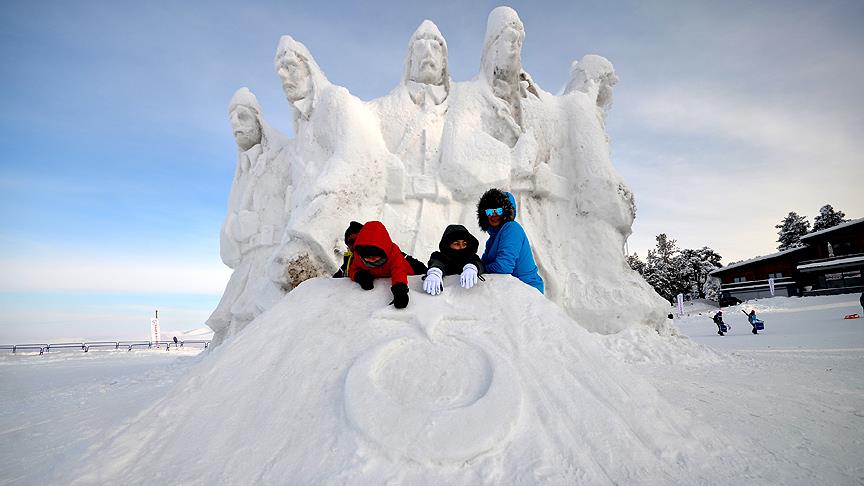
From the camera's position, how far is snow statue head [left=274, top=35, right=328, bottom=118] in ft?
23.3

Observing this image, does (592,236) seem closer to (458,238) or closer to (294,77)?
(458,238)

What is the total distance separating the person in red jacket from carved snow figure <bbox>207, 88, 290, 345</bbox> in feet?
15.2

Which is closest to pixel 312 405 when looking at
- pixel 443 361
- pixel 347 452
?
pixel 347 452

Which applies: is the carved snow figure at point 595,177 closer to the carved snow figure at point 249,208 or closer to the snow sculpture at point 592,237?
the snow sculpture at point 592,237

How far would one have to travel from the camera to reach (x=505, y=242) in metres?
3.35

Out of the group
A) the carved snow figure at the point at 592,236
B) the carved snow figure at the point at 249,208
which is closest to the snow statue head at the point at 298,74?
the carved snow figure at the point at 249,208

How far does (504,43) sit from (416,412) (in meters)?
6.41

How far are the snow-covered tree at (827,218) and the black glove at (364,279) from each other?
129ft

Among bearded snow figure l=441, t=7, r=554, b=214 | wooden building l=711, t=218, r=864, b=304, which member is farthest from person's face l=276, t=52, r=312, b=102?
wooden building l=711, t=218, r=864, b=304

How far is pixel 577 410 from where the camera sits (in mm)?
2156

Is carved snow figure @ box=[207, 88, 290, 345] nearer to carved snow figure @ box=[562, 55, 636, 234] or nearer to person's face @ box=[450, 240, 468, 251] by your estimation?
person's face @ box=[450, 240, 468, 251]

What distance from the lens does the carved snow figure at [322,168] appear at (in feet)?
17.9

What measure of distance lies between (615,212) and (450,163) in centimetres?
292

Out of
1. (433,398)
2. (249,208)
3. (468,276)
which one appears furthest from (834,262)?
(433,398)
